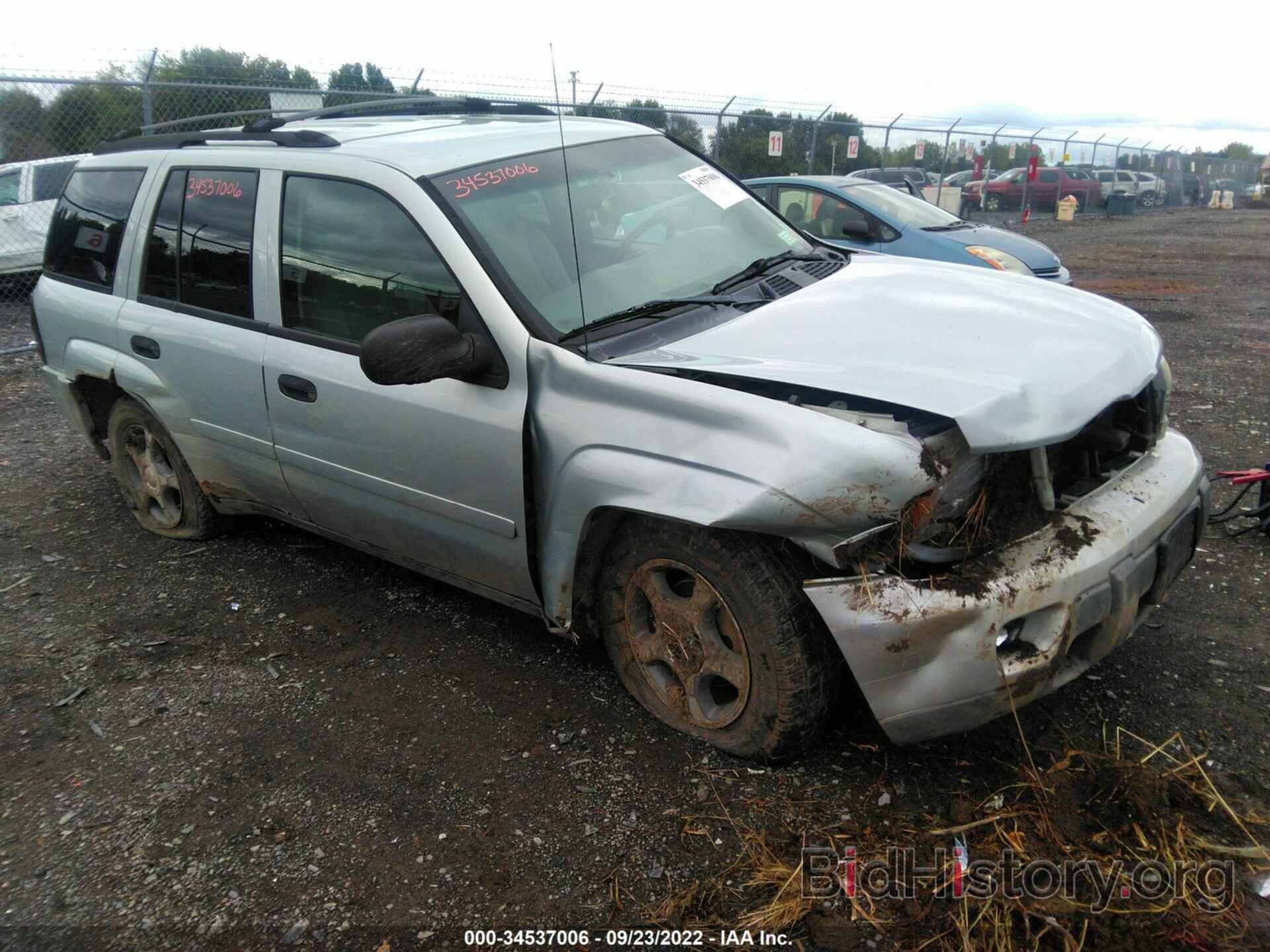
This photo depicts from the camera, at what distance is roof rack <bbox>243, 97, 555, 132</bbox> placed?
14.3 ft

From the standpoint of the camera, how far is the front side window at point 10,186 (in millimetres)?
11180

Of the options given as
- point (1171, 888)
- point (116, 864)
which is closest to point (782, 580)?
point (1171, 888)

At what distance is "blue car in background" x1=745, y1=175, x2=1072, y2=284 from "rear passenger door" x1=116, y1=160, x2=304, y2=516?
510cm

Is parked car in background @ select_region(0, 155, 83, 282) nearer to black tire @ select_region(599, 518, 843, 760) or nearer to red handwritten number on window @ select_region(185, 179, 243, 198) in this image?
red handwritten number on window @ select_region(185, 179, 243, 198)

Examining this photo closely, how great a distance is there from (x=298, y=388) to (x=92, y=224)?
1820 mm

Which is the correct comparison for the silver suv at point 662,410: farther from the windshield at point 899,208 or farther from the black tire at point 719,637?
the windshield at point 899,208

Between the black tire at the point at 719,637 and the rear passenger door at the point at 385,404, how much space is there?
39cm

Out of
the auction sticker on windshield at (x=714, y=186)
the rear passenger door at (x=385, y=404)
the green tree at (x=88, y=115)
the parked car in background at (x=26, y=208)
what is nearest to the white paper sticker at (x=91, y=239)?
the rear passenger door at (x=385, y=404)

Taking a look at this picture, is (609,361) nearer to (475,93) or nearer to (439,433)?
(439,433)

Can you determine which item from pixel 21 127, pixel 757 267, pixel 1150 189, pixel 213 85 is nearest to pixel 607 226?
pixel 757 267

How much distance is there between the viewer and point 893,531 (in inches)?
96.6

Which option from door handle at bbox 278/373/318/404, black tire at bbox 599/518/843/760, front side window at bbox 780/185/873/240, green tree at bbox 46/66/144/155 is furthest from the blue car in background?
green tree at bbox 46/66/144/155

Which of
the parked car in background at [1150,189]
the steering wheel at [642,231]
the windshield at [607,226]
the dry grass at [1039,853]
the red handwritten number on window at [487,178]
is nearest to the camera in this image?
the dry grass at [1039,853]

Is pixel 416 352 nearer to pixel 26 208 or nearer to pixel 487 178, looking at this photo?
pixel 487 178
